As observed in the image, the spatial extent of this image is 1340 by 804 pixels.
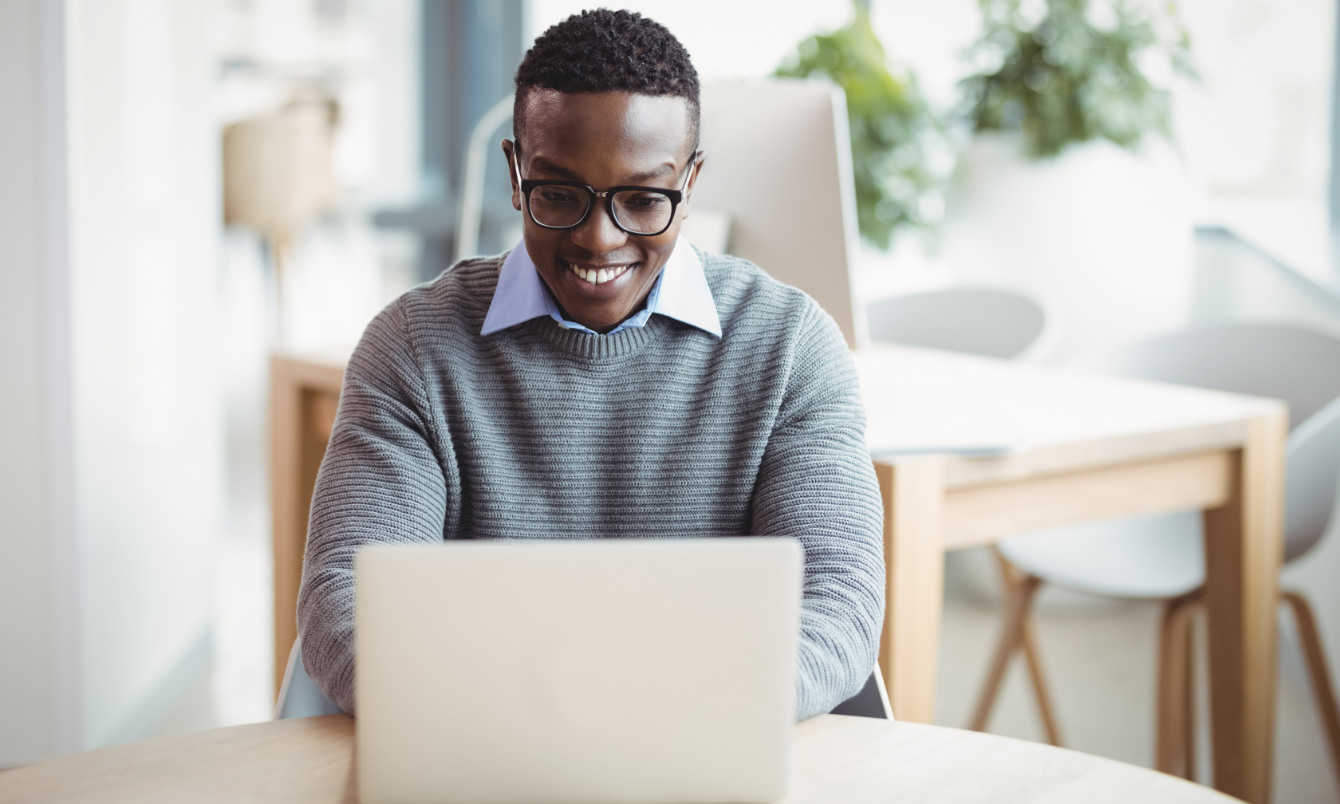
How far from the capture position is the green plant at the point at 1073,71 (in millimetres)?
2992

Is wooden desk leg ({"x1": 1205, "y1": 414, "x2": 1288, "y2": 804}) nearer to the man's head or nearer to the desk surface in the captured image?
the desk surface

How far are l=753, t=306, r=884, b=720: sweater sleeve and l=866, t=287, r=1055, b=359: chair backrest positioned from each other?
1284 millimetres

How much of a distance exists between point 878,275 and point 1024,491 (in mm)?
2481

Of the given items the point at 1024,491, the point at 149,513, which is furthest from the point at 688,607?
the point at 149,513

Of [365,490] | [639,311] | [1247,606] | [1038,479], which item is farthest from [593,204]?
[1247,606]

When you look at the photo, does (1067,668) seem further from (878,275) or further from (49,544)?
(49,544)

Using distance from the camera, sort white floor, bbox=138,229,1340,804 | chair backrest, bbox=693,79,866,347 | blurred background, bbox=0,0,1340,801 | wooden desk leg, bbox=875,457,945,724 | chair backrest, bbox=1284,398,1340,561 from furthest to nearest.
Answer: white floor, bbox=138,229,1340,804
blurred background, bbox=0,0,1340,801
chair backrest, bbox=1284,398,1340,561
chair backrest, bbox=693,79,866,347
wooden desk leg, bbox=875,457,945,724

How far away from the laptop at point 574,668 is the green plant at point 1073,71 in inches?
103

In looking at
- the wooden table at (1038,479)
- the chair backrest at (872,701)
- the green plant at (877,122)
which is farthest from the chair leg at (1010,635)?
the green plant at (877,122)

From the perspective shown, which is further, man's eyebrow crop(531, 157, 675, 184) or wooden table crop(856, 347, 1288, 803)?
wooden table crop(856, 347, 1288, 803)

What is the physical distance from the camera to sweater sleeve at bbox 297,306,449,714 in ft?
3.05

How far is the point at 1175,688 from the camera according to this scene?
1.91m

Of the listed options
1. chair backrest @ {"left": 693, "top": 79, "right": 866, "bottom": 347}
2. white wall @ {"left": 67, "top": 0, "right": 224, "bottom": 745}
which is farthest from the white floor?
chair backrest @ {"left": 693, "top": 79, "right": 866, "bottom": 347}

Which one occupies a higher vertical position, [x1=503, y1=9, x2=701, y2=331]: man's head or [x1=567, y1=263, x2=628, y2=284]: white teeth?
[x1=503, y1=9, x2=701, y2=331]: man's head
